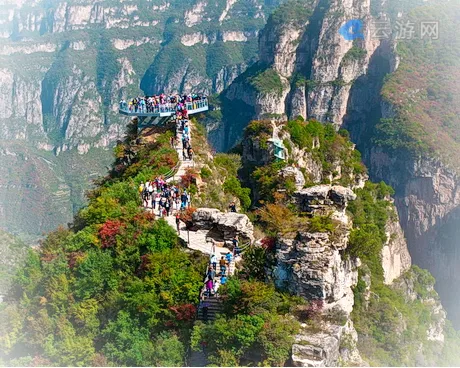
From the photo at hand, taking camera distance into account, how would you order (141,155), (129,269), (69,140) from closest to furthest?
(129,269)
(141,155)
(69,140)

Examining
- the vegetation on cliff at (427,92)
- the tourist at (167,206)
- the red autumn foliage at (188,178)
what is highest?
the vegetation on cliff at (427,92)

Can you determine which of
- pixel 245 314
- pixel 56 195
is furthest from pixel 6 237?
pixel 56 195

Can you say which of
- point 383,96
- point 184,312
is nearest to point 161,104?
point 184,312

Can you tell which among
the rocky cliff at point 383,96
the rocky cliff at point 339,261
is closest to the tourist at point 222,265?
the rocky cliff at point 339,261

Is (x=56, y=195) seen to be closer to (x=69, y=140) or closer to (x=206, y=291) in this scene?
(x=69, y=140)

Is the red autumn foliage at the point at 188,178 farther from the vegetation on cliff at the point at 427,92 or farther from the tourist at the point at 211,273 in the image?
the vegetation on cliff at the point at 427,92

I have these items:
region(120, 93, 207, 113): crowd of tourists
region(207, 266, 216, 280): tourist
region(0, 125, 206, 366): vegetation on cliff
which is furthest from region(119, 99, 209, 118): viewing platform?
region(207, 266, 216, 280): tourist
